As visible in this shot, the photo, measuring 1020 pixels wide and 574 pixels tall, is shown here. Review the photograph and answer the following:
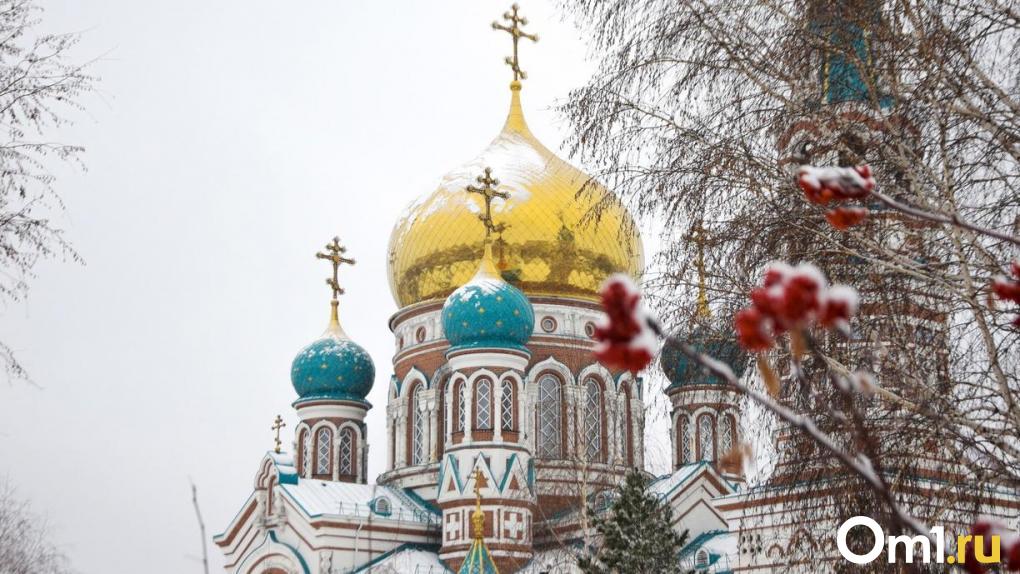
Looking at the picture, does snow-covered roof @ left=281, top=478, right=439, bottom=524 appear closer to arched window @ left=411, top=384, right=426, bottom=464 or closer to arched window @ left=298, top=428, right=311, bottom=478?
arched window @ left=411, top=384, right=426, bottom=464

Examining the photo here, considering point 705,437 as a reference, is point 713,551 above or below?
below

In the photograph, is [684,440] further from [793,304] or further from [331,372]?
[793,304]

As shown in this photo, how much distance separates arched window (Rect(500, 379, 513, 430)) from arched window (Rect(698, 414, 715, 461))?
4014mm

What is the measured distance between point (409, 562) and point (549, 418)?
3.89 metres

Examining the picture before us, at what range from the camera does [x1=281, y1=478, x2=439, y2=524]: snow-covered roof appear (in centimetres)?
2306

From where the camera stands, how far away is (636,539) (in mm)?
14328

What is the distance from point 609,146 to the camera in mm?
8102

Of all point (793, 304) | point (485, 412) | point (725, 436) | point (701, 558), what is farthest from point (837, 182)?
point (725, 436)

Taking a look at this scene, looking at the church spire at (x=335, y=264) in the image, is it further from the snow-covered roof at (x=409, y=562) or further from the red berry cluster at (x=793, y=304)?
the red berry cluster at (x=793, y=304)

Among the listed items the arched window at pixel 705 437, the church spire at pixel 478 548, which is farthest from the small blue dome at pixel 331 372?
the arched window at pixel 705 437

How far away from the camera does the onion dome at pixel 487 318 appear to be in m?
22.4

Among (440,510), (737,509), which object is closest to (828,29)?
(737,509)

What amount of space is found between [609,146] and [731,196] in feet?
2.75

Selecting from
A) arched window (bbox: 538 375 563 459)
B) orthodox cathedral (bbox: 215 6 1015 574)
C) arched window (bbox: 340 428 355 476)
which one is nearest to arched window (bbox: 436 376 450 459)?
orthodox cathedral (bbox: 215 6 1015 574)
